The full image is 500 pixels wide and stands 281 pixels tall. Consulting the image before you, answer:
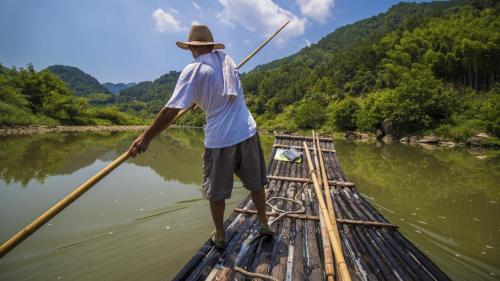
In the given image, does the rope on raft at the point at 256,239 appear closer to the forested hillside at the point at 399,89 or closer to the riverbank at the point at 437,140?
the riverbank at the point at 437,140

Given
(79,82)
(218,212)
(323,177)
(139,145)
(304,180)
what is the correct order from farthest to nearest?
(79,82) < (304,180) < (323,177) < (218,212) < (139,145)

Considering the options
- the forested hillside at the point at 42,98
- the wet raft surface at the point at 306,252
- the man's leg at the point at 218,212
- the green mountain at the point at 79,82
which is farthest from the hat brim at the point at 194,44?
the green mountain at the point at 79,82

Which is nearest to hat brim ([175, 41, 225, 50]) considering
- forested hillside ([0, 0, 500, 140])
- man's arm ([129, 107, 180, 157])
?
man's arm ([129, 107, 180, 157])

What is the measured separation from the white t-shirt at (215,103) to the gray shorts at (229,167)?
0.06 m

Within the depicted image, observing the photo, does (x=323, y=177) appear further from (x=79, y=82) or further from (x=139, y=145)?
(x=79, y=82)

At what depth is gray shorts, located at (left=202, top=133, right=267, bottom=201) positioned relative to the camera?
218cm

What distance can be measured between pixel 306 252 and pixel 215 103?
4.70ft

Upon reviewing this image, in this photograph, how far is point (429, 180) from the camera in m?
8.30

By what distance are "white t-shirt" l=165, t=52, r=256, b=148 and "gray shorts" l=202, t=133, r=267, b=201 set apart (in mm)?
65

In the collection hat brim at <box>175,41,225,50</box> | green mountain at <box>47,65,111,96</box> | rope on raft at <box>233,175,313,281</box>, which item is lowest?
rope on raft at <box>233,175,313,281</box>

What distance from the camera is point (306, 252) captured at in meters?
2.32

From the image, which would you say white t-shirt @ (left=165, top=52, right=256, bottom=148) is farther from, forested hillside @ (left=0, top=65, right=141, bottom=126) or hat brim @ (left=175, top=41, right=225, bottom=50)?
forested hillside @ (left=0, top=65, right=141, bottom=126)

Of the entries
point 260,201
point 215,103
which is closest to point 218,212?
point 260,201

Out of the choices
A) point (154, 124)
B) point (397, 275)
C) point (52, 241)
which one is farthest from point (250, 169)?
point (52, 241)
